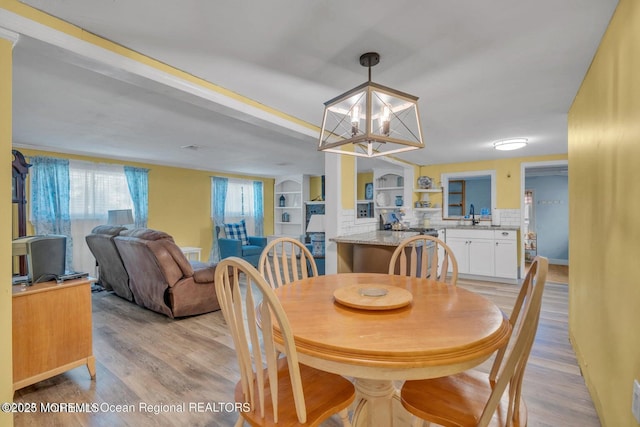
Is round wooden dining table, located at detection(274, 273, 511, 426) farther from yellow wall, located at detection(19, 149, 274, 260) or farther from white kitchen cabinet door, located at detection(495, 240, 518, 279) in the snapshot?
yellow wall, located at detection(19, 149, 274, 260)

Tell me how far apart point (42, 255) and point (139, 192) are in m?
3.77

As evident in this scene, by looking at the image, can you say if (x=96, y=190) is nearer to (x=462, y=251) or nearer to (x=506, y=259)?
(x=462, y=251)

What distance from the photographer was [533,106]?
107 inches

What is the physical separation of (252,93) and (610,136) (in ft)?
7.47

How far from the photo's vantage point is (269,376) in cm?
94

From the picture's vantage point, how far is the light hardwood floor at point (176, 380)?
5.56ft

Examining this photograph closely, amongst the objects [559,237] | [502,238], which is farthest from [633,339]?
[559,237]

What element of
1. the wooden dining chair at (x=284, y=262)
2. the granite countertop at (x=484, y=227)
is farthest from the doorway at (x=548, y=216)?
the wooden dining chair at (x=284, y=262)

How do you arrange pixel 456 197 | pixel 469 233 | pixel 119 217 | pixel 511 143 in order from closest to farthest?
pixel 511 143 < pixel 119 217 < pixel 469 233 < pixel 456 197

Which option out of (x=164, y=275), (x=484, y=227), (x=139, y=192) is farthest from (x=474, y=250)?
(x=139, y=192)

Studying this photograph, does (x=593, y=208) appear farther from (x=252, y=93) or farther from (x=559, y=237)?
(x=559, y=237)

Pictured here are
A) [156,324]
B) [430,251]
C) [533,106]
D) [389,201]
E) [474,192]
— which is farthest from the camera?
[474,192]

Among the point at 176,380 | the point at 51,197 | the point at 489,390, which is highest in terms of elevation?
the point at 51,197

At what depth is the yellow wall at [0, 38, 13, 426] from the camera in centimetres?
130
